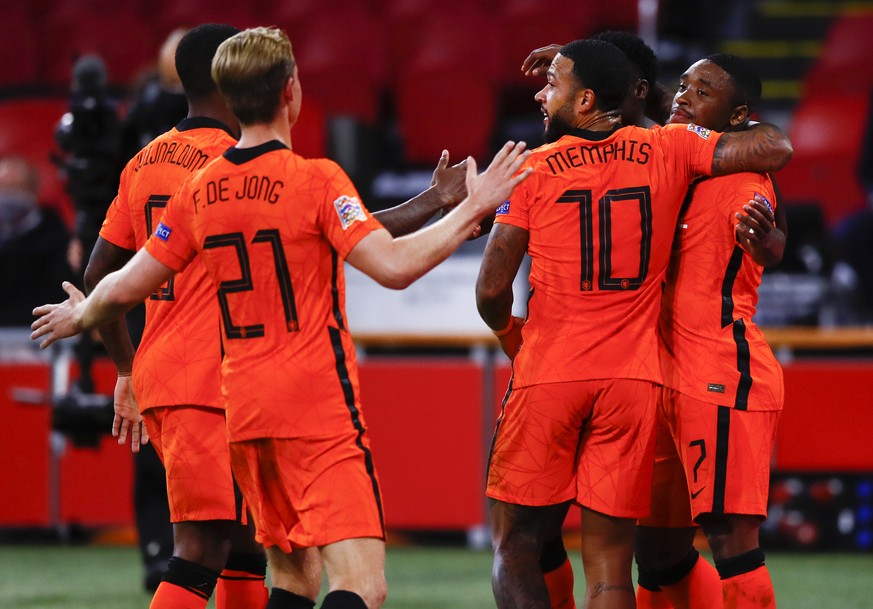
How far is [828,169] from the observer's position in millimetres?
11047

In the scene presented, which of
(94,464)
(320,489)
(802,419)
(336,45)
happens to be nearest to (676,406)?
(320,489)

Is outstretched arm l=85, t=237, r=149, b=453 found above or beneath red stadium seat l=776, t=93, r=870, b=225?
beneath

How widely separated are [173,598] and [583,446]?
1.39 metres

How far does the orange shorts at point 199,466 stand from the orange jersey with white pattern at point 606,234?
1.04 metres

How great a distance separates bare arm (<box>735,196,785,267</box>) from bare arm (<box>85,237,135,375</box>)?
2.02m

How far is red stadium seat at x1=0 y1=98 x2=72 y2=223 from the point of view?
37.2 ft

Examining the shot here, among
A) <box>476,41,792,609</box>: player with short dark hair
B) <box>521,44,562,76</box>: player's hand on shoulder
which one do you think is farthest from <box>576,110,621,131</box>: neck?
<box>521,44,562,76</box>: player's hand on shoulder

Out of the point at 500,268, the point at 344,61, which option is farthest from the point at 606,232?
the point at 344,61

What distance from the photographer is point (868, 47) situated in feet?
38.7

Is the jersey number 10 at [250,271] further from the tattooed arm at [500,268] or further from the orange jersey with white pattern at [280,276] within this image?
the tattooed arm at [500,268]

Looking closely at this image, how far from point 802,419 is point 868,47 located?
4.91 metres

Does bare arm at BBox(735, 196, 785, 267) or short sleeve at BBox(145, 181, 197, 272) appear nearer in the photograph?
short sleeve at BBox(145, 181, 197, 272)

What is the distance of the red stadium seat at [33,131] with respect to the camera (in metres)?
11.3

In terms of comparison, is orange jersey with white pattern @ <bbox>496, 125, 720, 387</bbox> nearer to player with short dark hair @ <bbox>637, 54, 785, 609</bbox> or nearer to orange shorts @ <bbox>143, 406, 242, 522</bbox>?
player with short dark hair @ <bbox>637, 54, 785, 609</bbox>
